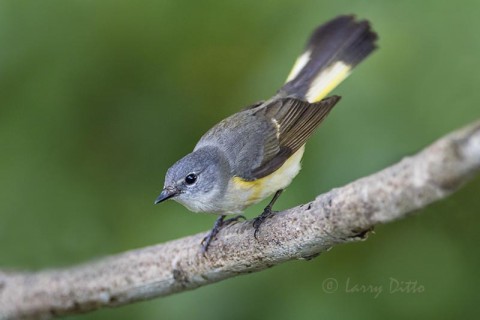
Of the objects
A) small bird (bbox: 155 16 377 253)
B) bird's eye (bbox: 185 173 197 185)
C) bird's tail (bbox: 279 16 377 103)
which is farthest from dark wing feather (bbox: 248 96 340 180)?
bird's eye (bbox: 185 173 197 185)

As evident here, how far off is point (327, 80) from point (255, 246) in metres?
1.05

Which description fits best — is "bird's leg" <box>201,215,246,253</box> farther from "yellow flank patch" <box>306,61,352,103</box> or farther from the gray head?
"yellow flank patch" <box>306,61,352,103</box>

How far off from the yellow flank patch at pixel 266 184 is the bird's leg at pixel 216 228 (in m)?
0.13

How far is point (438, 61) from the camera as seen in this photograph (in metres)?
2.39

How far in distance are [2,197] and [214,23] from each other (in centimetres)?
127

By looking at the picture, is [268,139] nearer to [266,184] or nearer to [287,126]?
[287,126]

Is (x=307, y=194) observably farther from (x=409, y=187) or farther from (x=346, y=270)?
(x=409, y=187)

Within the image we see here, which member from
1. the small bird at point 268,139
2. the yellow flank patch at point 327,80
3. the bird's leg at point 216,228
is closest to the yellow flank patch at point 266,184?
the small bird at point 268,139

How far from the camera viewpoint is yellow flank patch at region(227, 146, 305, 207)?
2.73 m

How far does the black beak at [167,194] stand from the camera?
270cm

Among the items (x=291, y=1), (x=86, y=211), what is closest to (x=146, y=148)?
(x=86, y=211)

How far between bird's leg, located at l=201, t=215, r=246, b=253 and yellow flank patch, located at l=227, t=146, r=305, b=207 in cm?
13

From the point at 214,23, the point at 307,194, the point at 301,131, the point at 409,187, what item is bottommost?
the point at 409,187

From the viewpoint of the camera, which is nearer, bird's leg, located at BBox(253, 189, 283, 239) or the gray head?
bird's leg, located at BBox(253, 189, 283, 239)
